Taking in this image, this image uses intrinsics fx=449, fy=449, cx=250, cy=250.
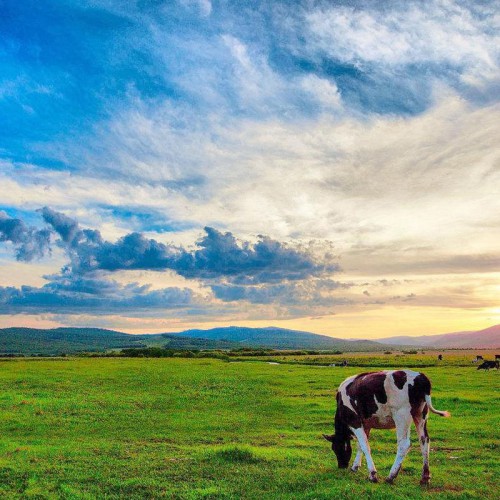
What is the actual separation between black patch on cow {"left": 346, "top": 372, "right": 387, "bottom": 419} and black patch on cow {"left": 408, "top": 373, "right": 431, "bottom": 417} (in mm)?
793

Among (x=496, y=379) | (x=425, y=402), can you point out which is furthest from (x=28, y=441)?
(x=496, y=379)

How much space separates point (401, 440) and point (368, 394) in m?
1.61

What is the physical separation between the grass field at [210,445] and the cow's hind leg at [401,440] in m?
0.37

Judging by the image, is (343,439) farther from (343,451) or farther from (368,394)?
(368,394)

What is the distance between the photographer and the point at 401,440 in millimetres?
13305

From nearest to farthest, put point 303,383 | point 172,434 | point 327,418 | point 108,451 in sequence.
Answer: point 108,451
point 172,434
point 327,418
point 303,383

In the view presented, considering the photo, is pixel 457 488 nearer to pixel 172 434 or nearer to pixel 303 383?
pixel 172 434

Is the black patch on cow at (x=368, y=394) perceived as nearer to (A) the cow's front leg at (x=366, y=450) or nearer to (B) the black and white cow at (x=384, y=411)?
(B) the black and white cow at (x=384, y=411)

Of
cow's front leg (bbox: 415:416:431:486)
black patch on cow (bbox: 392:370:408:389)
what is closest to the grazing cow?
cow's front leg (bbox: 415:416:431:486)

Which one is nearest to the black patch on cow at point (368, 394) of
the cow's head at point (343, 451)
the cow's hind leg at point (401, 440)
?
the cow's hind leg at point (401, 440)

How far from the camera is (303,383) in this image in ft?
144

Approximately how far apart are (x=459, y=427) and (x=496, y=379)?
28.4 m

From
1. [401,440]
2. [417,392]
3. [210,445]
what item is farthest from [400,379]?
[210,445]

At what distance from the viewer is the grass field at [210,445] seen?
13.0m
